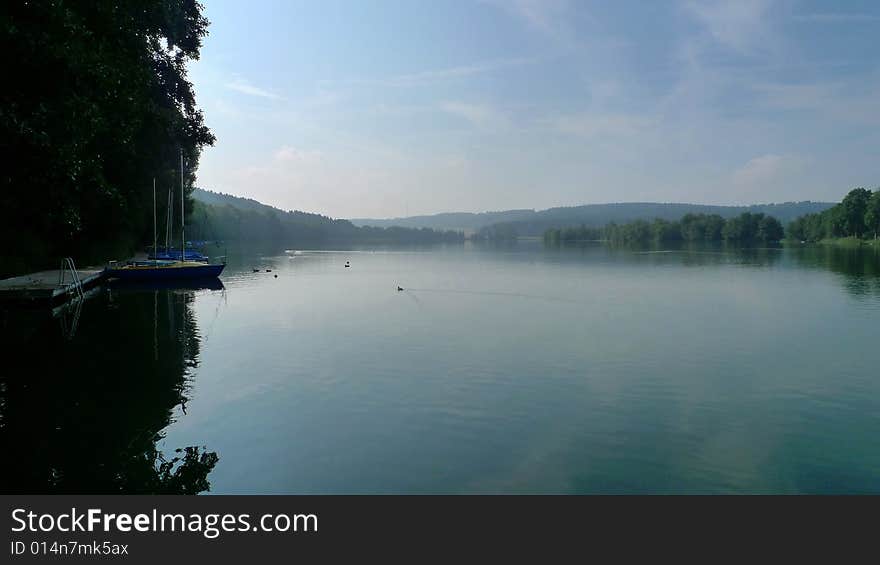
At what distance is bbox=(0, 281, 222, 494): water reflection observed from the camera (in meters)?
11.5

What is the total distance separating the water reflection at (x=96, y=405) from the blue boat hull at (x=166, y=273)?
22.7 m

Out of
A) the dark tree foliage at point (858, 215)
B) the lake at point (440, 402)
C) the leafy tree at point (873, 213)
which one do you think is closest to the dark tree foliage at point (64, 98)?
the lake at point (440, 402)

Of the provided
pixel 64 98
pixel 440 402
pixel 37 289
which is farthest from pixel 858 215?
pixel 64 98

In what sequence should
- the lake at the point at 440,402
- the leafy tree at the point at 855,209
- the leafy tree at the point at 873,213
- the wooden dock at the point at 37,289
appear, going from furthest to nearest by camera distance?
the leafy tree at the point at 855,209
the leafy tree at the point at 873,213
the wooden dock at the point at 37,289
the lake at the point at 440,402

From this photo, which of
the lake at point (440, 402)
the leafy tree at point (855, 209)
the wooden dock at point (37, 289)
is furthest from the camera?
the leafy tree at point (855, 209)

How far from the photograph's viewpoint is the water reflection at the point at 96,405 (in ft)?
37.9

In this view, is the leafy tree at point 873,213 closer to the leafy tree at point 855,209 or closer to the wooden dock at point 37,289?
the leafy tree at point 855,209

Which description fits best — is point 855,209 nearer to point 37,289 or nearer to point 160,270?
point 160,270

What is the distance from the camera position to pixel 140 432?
46.5 feet

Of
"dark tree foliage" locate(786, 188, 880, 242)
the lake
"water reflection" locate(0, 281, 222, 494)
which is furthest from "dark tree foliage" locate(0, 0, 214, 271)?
"dark tree foliage" locate(786, 188, 880, 242)

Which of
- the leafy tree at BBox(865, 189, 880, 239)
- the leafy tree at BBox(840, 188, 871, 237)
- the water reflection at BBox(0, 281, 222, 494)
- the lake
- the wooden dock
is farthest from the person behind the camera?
the leafy tree at BBox(840, 188, 871, 237)

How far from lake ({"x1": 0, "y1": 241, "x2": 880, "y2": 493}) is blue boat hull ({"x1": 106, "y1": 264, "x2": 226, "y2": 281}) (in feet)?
57.8

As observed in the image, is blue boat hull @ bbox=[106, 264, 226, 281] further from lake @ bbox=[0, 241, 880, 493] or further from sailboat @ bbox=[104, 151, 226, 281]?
lake @ bbox=[0, 241, 880, 493]
